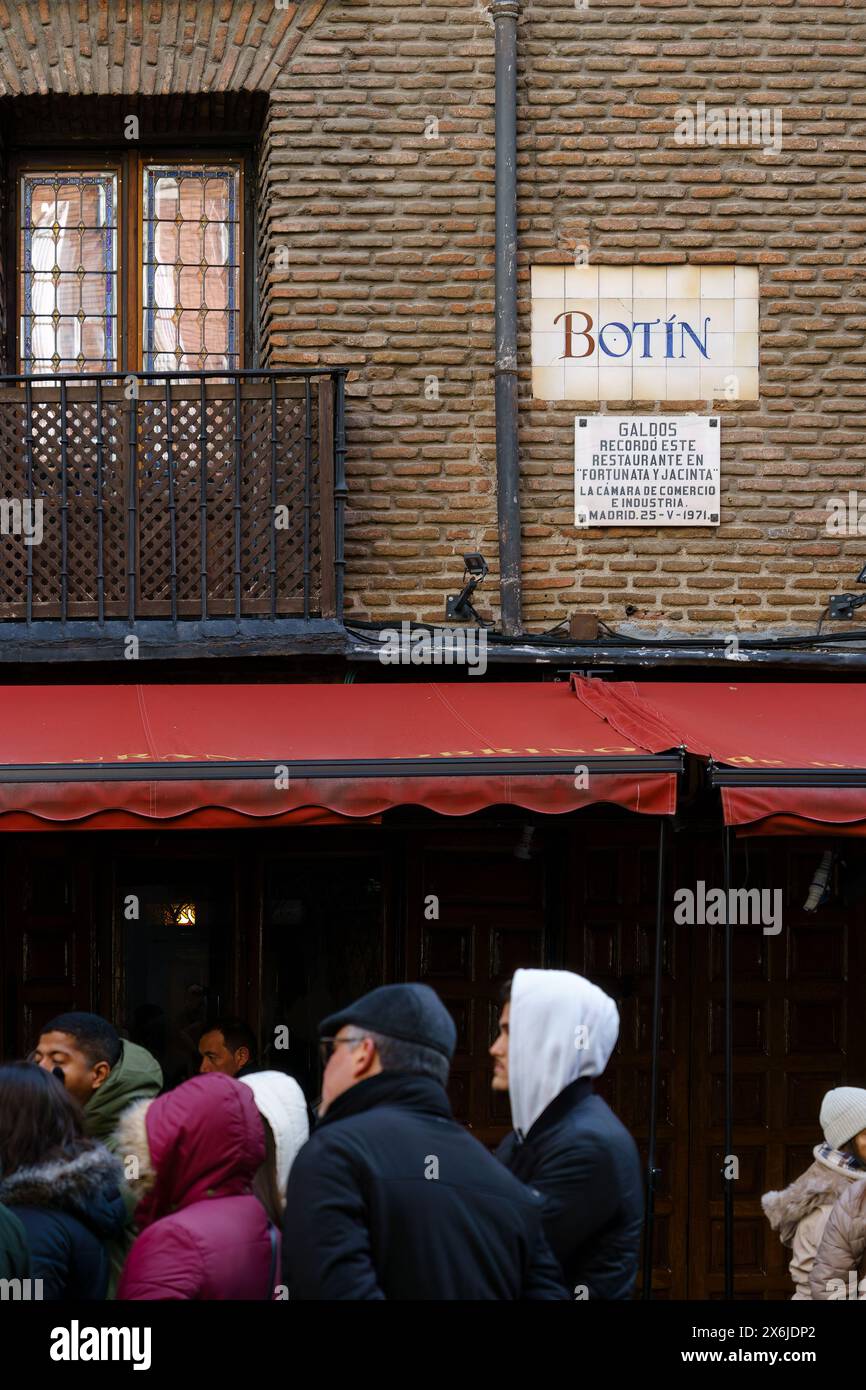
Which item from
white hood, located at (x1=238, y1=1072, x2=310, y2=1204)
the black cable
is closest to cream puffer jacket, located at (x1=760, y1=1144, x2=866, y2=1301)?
white hood, located at (x1=238, y1=1072, x2=310, y2=1204)

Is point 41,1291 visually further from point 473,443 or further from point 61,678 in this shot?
point 473,443

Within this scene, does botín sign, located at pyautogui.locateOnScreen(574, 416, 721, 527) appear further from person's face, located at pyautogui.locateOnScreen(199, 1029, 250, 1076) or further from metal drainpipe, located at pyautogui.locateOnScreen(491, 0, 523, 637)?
person's face, located at pyautogui.locateOnScreen(199, 1029, 250, 1076)

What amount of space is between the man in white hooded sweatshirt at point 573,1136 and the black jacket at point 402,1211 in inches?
19.6

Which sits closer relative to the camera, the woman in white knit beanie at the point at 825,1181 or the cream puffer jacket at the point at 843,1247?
the cream puffer jacket at the point at 843,1247

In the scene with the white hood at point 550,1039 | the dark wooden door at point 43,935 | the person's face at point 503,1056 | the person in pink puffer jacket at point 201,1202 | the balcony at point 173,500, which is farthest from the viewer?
the dark wooden door at point 43,935

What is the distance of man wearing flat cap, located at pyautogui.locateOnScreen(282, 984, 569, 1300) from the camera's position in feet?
11.1

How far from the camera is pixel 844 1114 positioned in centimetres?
564

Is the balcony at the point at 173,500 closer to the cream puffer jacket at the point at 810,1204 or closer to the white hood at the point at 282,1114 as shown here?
the cream puffer jacket at the point at 810,1204

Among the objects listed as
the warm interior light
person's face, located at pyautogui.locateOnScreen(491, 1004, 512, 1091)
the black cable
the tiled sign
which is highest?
the tiled sign

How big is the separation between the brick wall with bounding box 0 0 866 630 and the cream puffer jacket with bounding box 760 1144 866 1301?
377 centimetres

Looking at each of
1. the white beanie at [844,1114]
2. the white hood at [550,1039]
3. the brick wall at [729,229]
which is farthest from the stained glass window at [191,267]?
the white hood at [550,1039]

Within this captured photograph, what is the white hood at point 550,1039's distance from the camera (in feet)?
13.9
